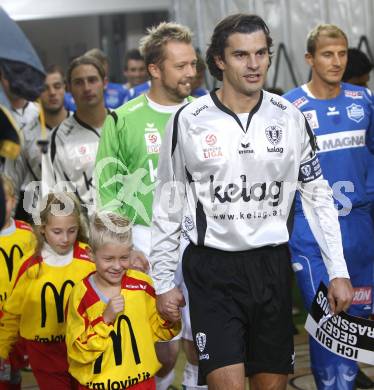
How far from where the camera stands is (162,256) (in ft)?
16.4

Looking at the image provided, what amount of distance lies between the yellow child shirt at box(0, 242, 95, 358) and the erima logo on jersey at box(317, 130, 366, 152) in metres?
Answer: 1.61

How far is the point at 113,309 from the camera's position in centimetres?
523

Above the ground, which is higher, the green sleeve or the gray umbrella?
the gray umbrella

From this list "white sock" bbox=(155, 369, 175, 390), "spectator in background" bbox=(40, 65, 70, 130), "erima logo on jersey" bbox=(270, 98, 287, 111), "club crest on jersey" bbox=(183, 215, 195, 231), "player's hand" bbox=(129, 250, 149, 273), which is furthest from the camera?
"spectator in background" bbox=(40, 65, 70, 130)

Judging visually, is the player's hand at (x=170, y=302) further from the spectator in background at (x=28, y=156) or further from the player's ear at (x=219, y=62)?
the spectator in background at (x=28, y=156)

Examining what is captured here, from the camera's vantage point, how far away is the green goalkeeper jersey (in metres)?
6.16

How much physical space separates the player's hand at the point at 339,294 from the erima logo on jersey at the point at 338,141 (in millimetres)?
1562

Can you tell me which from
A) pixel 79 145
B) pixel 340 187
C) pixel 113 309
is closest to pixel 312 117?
pixel 340 187

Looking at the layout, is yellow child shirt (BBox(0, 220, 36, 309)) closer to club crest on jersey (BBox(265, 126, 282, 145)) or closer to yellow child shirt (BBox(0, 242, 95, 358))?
yellow child shirt (BBox(0, 242, 95, 358))

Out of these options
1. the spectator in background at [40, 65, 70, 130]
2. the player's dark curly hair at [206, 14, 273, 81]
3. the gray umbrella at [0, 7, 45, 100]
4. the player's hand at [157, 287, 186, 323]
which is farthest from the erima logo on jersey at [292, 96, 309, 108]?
the gray umbrella at [0, 7, 45, 100]

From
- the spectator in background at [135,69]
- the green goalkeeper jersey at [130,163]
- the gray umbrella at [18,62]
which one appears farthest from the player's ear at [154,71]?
the spectator in background at [135,69]

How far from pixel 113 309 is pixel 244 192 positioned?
37.0 inches

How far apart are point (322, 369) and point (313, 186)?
5.15 ft

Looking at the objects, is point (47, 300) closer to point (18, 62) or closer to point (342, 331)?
point (342, 331)
